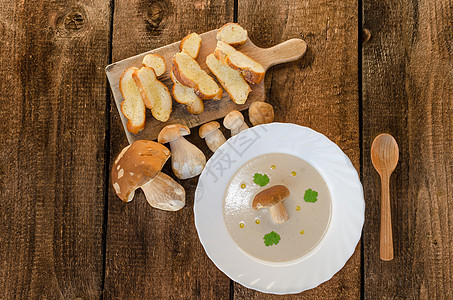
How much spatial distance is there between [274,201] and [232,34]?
0.54 metres

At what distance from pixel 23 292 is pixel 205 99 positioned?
87 cm

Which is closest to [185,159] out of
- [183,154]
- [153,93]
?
[183,154]

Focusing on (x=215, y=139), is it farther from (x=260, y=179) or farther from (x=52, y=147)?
(x=52, y=147)

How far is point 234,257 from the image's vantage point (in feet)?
3.70

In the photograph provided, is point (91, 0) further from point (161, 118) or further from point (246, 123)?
point (246, 123)

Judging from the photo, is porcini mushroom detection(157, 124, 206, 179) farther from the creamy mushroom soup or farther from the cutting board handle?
the cutting board handle

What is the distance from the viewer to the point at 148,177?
3.39 ft

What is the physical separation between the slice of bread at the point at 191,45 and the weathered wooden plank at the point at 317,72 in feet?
0.58

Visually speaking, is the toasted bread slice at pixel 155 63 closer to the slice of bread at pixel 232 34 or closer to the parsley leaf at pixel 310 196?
the slice of bread at pixel 232 34

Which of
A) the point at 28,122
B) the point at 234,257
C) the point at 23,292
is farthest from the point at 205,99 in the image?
the point at 23,292

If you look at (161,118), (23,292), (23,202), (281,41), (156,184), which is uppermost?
(281,41)

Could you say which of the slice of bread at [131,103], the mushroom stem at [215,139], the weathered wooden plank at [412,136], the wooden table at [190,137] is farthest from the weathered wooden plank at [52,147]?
the weathered wooden plank at [412,136]

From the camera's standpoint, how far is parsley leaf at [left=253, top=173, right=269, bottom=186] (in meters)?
1.13

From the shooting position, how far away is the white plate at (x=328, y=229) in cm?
110
